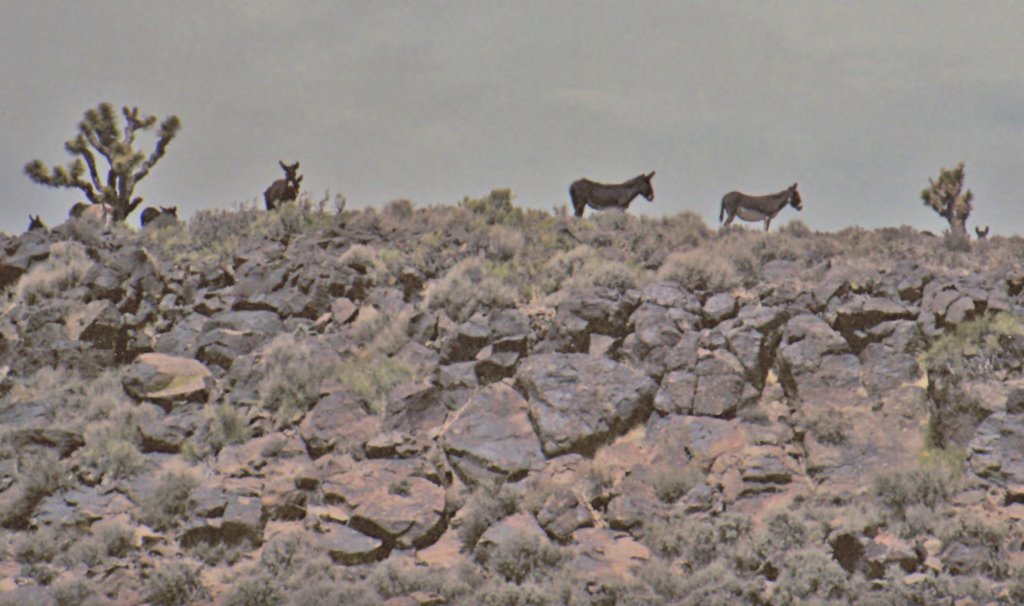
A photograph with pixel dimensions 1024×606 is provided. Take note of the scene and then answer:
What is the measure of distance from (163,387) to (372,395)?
13.7ft

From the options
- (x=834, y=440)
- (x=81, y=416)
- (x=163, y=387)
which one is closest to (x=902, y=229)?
(x=834, y=440)

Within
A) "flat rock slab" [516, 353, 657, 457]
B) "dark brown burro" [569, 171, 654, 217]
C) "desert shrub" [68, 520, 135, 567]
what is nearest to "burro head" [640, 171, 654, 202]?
"dark brown burro" [569, 171, 654, 217]

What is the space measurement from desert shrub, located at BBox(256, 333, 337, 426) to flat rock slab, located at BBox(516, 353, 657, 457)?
3.94 m

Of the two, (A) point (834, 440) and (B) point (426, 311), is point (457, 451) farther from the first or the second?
(A) point (834, 440)

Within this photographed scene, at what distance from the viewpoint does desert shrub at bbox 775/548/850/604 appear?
10648 millimetres

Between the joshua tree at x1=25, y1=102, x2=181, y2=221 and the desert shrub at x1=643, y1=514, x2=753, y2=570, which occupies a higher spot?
the joshua tree at x1=25, y1=102, x2=181, y2=221

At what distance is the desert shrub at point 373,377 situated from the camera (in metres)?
15.7

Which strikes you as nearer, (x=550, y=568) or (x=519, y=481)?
(x=550, y=568)

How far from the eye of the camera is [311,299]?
62.6ft

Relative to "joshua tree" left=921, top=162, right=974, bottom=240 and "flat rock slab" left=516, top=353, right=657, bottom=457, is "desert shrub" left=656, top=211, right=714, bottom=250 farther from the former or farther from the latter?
"joshua tree" left=921, top=162, right=974, bottom=240

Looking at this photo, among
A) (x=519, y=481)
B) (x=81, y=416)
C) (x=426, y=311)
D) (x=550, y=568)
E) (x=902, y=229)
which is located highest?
(x=902, y=229)

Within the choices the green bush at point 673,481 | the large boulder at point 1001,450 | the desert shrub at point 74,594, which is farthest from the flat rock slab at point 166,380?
the large boulder at point 1001,450

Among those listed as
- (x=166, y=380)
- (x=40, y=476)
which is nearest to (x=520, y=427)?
(x=166, y=380)

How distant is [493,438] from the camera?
14227 mm
